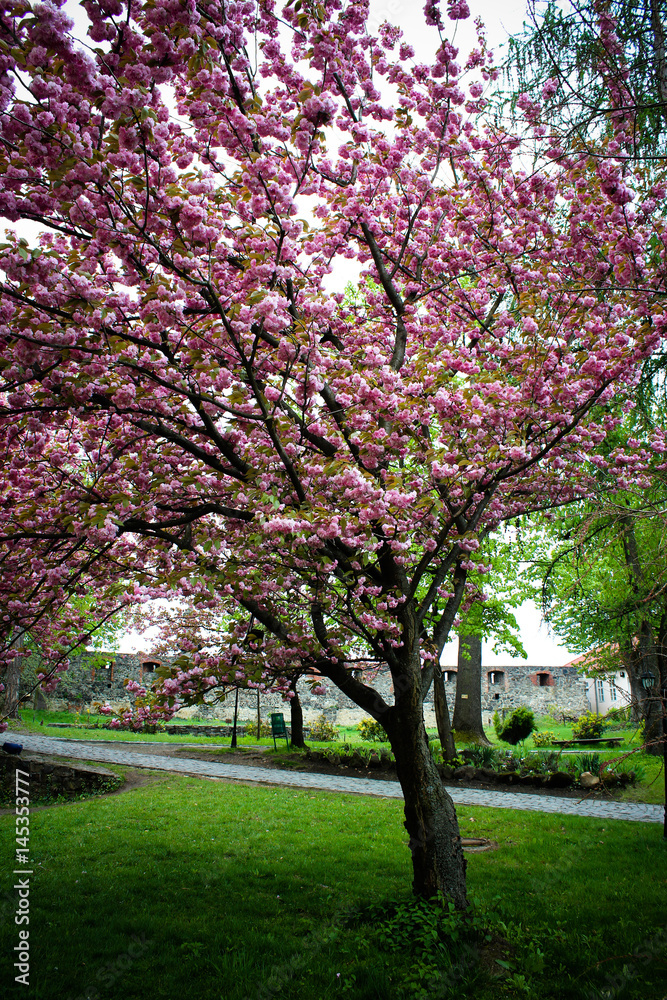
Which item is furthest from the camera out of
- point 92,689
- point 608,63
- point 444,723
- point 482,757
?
point 92,689

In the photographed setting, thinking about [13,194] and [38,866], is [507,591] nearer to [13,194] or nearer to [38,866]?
[38,866]

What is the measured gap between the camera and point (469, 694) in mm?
14227

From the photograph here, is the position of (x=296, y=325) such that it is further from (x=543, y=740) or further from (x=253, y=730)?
(x=253, y=730)

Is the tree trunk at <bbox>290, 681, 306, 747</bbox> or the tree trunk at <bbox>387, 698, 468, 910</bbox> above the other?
the tree trunk at <bbox>387, 698, 468, 910</bbox>

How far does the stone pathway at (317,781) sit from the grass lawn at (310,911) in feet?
3.10

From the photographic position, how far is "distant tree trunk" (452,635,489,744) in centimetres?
1400

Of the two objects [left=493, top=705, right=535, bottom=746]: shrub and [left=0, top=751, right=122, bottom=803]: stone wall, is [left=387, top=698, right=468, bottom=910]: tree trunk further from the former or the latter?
[left=493, top=705, right=535, bottom=746]: shrub

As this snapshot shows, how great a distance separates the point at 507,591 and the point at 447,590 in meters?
8.56

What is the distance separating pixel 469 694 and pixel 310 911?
10.4m

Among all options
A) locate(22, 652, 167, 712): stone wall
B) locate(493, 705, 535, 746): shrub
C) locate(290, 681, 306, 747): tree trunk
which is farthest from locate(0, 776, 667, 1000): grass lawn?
locate(22, 652, 167, 712): stone wall

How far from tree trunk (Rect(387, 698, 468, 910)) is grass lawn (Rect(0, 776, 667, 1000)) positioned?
33 cm

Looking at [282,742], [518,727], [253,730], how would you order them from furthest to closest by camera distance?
[253,730] → [282,742] → [518,727]

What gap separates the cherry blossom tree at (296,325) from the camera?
310 cm

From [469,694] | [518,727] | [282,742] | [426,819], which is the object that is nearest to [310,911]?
[426,819]
